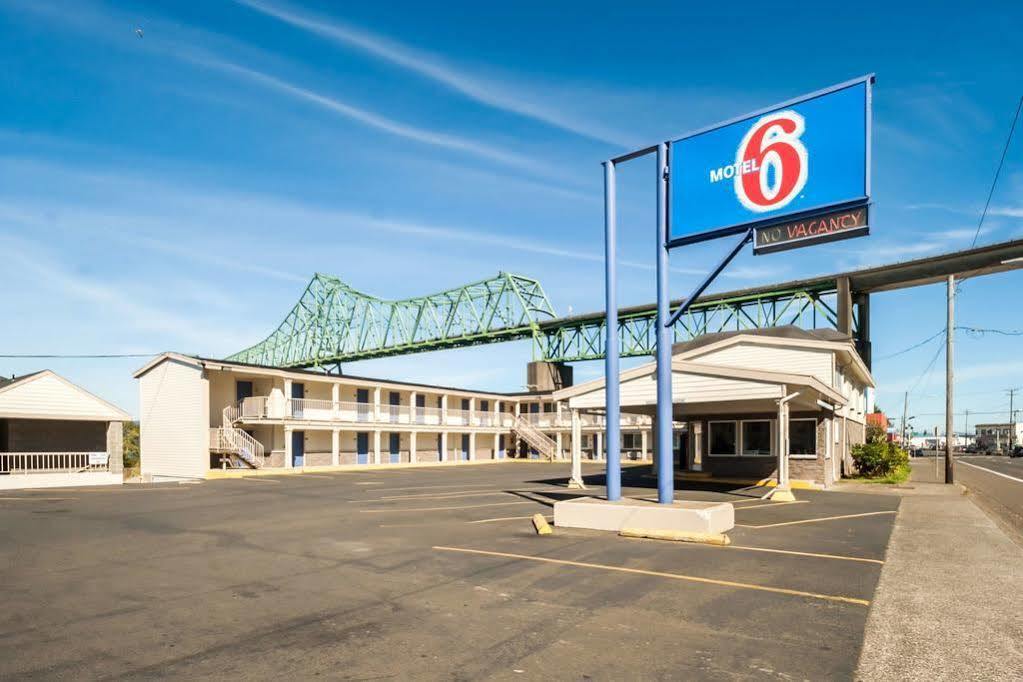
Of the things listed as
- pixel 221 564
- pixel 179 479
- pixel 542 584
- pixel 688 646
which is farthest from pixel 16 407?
pixel 688 646

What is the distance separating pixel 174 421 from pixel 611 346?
28585 mm

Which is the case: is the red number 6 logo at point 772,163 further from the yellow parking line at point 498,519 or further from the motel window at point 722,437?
the motel window at point 722,437

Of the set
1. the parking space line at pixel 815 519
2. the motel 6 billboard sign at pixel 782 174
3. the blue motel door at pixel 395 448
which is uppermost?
the motel 6 billboard sign at pixel 782 174

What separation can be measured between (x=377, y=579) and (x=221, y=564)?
2856 mm

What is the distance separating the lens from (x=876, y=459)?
2923 cm

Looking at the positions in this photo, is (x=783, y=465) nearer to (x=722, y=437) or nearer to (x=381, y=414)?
(x=722, y=437)

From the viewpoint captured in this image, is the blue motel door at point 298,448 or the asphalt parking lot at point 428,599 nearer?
the asphalt parking lot at point 428,599

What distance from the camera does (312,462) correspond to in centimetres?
4016

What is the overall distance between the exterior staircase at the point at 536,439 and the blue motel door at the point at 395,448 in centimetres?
1221

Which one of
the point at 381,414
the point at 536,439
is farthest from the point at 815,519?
the point at 536,439

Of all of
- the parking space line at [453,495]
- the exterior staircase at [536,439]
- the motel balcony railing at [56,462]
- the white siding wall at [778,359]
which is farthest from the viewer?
the exterior staircase at [536,439]

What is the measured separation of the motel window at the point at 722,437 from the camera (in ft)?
91.9

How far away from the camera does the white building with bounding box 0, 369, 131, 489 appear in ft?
94.4

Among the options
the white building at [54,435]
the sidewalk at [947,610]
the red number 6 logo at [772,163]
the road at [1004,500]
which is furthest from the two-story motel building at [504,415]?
the sidewalk at [947,610]
